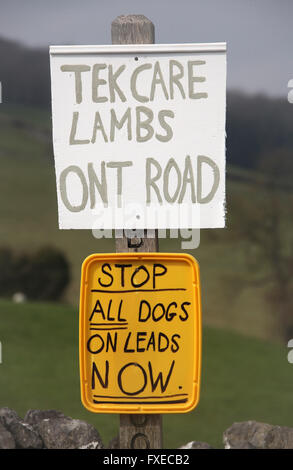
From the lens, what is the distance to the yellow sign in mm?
3236

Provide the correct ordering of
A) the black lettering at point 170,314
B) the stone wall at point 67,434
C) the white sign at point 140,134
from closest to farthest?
the white sign at point 140,134, the black lettering at point 170,314, the stone wall at point 67,434

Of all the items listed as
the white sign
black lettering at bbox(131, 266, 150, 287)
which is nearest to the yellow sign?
black lettering at bbox(131, 266, 150, 287)

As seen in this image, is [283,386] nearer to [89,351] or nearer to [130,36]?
[89,351]

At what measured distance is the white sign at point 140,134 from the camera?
124 inches

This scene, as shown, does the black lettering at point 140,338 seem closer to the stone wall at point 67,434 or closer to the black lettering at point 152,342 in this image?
the black lettering at point 152,342

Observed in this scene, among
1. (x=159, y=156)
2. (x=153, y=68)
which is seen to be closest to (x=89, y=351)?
(x=159, y=156)

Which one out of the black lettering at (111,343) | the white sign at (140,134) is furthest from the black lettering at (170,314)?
the white sign at (140,134)

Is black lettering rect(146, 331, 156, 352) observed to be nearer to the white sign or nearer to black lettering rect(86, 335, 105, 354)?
black lettering rect(86, 335, 105, 354)

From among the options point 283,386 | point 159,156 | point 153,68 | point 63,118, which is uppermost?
point 153,68

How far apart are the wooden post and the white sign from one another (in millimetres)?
74

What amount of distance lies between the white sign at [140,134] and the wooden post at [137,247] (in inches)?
2.9

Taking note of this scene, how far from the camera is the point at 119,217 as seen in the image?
318 cm

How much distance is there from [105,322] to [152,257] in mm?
413

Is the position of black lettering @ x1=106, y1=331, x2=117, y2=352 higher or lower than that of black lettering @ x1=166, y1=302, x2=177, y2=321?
lower
